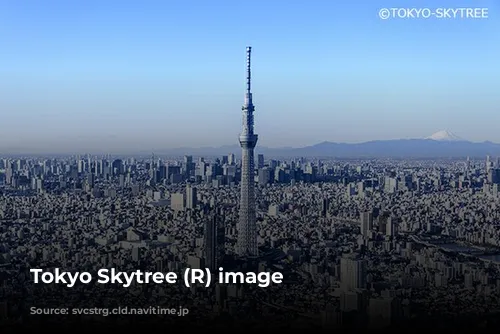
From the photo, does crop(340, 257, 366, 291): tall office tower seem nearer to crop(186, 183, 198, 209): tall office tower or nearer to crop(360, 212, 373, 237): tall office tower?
crop(360, 212, 373, 237): tall office tower

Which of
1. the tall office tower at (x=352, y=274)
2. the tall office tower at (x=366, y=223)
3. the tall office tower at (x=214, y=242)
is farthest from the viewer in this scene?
the tall office tower at (x=366, y=223)

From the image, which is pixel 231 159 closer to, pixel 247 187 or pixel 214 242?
pixel 247 187

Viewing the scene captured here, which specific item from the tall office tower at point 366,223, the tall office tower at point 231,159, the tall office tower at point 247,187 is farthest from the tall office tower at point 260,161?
the tall office tower at point 366,223

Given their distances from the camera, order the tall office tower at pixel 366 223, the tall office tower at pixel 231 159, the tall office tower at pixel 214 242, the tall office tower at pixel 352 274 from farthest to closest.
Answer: the tall office tower at pixel 366 223, the tall office tower at pixel 231 159, the tall office tower at pixel 214 242, the tall office tower at pixel 352 274

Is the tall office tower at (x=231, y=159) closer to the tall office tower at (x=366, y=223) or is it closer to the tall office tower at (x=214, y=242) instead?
the tall office tower at (x=214, y=242)

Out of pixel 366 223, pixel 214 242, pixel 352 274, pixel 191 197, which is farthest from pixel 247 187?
pixel 352 274

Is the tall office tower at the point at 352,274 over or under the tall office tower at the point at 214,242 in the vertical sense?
under

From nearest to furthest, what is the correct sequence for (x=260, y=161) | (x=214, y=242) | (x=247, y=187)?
(x=214, y=242), (x=260, y=161), (x=247, y=187)
